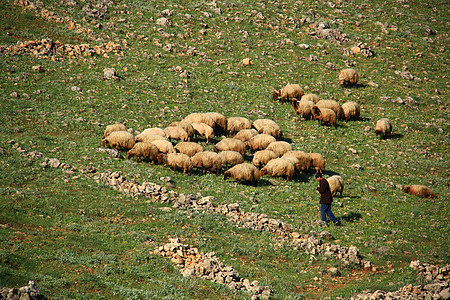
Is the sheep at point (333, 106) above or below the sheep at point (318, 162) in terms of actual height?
above

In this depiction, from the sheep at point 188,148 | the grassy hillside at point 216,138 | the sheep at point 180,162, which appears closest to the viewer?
the grassy hillside at point 216,138

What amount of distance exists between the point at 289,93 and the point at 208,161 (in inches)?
574

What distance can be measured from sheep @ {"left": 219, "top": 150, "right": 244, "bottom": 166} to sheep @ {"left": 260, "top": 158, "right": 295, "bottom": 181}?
1.73 meters

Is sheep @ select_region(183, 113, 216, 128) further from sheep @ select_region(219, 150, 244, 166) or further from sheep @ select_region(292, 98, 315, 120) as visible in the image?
sheep @ select_region(292, 98, 315, 120)

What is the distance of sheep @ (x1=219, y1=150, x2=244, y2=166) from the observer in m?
21.8

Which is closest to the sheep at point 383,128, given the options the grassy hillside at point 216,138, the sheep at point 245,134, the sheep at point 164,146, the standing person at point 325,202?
the grassy hillside at point 216,138

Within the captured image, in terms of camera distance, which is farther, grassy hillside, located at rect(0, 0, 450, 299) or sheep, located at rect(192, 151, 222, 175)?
sheep, located at rect(192, 151, 222, 175)

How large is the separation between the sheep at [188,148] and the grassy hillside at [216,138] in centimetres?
201

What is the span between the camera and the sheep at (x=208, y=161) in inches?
829

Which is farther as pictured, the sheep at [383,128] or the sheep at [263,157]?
the sheep at [383,128]

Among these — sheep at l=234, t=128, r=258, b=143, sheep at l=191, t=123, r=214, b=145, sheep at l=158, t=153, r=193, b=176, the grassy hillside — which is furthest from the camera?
sheep at l=234, t=128, r=258, b=143

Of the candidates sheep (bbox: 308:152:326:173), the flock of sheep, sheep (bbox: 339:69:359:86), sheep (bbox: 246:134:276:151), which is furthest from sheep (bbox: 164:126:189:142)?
sheep (bbox: 339:69:359:86)

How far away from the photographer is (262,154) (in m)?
22.6

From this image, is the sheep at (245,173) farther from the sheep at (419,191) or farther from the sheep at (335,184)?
the sheep at (419,191)
